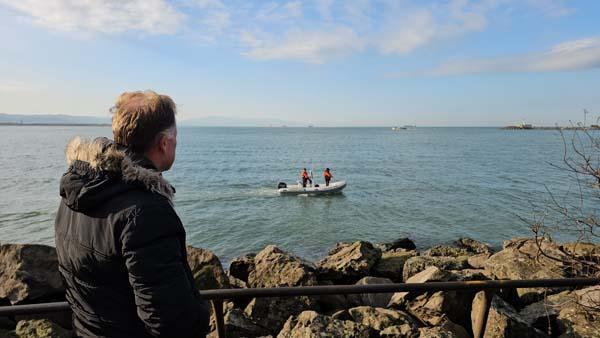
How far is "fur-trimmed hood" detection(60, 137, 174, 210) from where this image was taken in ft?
5.82

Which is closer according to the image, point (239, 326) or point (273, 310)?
point (239, 326)

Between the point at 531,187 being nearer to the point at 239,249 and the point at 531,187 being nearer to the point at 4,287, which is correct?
the point at 239,249

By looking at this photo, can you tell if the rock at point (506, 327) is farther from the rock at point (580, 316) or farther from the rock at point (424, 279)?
the rock at point (424, 279)

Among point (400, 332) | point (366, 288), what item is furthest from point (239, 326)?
point (366, 288)

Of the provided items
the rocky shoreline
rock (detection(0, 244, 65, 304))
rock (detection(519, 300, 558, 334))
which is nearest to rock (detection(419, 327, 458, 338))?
the rocky shoreline

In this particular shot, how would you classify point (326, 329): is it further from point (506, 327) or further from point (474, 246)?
point (474, 246)

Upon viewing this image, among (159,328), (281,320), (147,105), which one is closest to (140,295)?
(159,328)

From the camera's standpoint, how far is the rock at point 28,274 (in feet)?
20.4

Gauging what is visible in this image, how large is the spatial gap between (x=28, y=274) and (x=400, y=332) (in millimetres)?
5511

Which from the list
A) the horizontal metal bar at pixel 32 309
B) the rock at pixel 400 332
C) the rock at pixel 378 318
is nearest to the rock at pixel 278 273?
the rock at pixel 378 318

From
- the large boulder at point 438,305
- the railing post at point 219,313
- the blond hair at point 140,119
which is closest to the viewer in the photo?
the blond hair at point 140,119

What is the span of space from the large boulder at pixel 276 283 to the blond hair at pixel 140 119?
12.2ft

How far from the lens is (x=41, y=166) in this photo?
50.5 meters

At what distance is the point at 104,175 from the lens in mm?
1811
